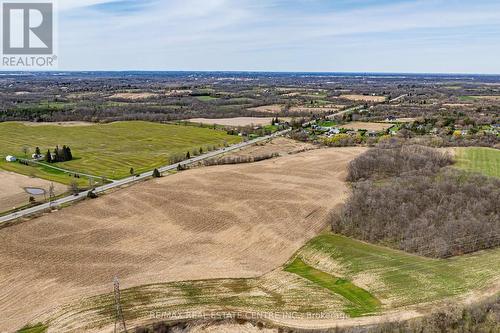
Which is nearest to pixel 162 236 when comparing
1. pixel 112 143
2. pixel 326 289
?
pixel 326 289

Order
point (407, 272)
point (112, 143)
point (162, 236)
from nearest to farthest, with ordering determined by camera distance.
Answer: point (407, 272) → point (162, 236) → point (112, 143)

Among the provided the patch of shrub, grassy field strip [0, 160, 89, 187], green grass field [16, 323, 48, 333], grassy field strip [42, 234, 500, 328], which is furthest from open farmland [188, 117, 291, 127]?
green grass field [16, 323, 48, 333]

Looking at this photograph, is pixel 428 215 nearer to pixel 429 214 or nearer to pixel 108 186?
pixel 429 214

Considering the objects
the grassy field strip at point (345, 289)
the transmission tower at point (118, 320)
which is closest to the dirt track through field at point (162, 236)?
the grassy field strip at point (345, 289)

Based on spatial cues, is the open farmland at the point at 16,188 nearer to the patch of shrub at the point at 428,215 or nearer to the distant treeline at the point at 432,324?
the distant treeline at the point at 432,324

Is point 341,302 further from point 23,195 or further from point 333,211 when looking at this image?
point 23,195
